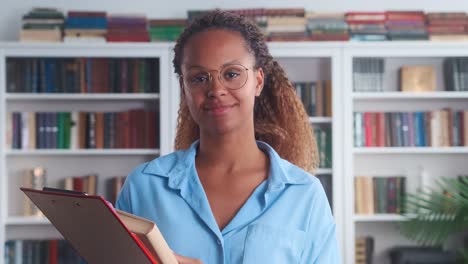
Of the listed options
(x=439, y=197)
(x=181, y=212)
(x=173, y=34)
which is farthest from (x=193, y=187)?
(x=173, y=34)

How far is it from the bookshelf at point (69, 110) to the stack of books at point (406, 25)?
1.25 m

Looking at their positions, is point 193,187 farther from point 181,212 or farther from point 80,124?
point 80,124

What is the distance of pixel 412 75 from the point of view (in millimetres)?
4160

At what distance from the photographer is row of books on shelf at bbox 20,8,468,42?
402 centimetres

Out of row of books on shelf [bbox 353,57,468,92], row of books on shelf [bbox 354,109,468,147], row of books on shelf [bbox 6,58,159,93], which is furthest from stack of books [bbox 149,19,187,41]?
row of books on shelf [bbox 354,109,468,147]

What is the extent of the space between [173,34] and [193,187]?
296 cm

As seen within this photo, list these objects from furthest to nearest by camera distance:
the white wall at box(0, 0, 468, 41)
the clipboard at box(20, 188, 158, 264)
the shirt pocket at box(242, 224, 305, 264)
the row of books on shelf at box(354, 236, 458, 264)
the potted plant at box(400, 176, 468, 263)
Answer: the white wall at box(0, 0, 468, 41) → the row of books on shelf at box(354, 236, 458, 264) → the potted plant at box(400, 176, 468, 263) → the shirt pocket at box(242, 224, 305, 264) → the clipboard at box(20, 188, 158, 264)

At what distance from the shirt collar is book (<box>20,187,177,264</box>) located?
0.62 ft

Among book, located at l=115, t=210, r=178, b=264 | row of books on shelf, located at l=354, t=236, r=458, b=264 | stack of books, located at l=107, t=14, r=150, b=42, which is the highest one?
stack of books, located at l=107, t=14, r=150, b=42

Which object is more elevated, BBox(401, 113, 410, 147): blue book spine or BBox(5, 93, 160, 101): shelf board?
BBox(5, 93, 160, 101): shelf board

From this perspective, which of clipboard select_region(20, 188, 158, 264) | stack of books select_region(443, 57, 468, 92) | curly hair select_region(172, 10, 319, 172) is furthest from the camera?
stack of books select_region(443, 57, 468, 92)

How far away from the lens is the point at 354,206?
4.12 meters

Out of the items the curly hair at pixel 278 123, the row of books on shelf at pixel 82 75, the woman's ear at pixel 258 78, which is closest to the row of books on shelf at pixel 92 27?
the row of books on shelf at pixel 82 75

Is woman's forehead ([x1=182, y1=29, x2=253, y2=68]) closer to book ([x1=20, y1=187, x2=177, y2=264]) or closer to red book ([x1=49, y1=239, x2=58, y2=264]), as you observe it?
book ([x1=20, y1=187, x2=177, y2=264])
